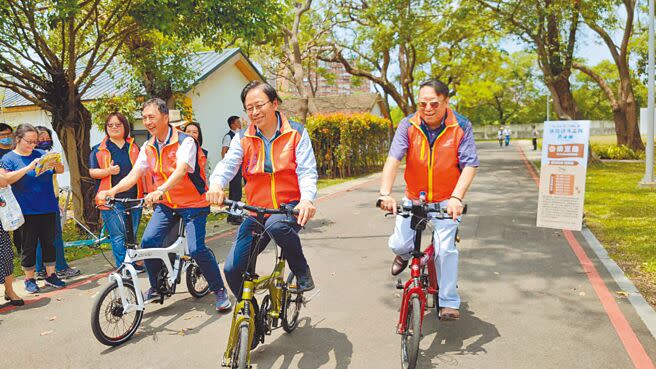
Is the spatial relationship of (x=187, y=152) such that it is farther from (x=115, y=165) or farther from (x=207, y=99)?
(x=207, y=99)

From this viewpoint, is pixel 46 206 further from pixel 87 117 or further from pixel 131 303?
pixel 87 117

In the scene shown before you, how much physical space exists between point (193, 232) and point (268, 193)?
1.31 meters

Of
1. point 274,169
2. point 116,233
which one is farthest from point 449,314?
point 116,233

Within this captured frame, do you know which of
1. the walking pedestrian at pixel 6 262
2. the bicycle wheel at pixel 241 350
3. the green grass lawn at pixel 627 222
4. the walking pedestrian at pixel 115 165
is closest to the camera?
the bicycle wheel at pixel 241 350

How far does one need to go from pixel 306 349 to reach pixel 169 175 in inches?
82.0

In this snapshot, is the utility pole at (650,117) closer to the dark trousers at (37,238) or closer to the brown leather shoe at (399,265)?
the brown leather shoe at (399,265)

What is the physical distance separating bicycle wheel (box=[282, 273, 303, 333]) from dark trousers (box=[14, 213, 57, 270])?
333 cm

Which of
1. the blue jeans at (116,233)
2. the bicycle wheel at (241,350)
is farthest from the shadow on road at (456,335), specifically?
the blue jeans at (116,233)

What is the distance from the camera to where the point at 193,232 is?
15.6 feet

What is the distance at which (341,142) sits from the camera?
1936cm

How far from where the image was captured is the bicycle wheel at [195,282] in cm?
536

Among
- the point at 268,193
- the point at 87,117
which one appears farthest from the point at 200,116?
the point at 268,193

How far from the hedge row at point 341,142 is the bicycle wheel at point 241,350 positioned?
15.7m

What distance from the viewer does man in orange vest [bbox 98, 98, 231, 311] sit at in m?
4.73
